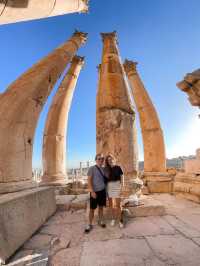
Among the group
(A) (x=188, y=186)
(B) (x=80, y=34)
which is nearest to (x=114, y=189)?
(A) (x=188, y=186)

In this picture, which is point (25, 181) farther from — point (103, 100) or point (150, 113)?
point (150, 113)

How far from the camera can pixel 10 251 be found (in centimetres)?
254

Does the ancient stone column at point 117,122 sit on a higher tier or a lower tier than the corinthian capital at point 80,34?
lower

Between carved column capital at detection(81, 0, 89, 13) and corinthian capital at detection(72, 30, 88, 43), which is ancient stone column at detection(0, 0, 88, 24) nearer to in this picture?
carved column capital at detection(81, 0, 89, 13)

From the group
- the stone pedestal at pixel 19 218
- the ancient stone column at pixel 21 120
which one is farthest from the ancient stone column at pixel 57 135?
the stone pedestal at pixel 19 218

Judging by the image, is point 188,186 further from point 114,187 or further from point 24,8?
point 24,8

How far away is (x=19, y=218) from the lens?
3.00 meters

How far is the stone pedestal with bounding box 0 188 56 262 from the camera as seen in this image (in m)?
2.52

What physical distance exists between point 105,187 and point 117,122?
6.89 feet

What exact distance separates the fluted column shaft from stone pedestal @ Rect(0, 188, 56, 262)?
23.8ft

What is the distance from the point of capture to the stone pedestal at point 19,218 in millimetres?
2522

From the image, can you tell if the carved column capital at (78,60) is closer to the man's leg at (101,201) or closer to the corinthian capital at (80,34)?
the corinthian capital at (80,34)

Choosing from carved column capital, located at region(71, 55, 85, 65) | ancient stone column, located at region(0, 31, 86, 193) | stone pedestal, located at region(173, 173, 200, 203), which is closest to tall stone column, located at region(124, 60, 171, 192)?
stone pedestal, located at region(173, 173, 200, 203)

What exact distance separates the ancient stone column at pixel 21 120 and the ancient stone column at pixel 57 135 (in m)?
3.52
